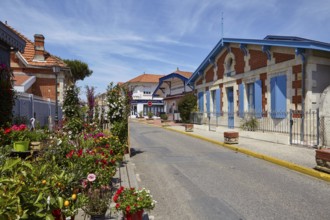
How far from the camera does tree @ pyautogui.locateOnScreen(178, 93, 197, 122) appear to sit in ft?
90.0

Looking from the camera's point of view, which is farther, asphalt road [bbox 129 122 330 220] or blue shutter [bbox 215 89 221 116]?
blue shutter [bbox 215 89 221 116]

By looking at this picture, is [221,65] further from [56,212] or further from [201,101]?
[56,212]

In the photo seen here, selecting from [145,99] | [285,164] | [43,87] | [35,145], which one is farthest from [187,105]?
[145,99]

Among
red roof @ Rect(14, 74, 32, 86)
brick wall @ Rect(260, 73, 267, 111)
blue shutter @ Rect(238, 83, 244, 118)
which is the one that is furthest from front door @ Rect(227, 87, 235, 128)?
red roof @ Rect(14, 74, 32, 86)

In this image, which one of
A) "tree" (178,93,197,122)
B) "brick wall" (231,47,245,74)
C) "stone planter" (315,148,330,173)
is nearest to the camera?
"stone planter" (315,148,330,173)

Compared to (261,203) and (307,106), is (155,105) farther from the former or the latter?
(261,203)

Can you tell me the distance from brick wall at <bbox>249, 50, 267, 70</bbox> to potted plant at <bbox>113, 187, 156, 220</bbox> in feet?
49.0

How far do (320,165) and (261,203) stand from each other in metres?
3.19

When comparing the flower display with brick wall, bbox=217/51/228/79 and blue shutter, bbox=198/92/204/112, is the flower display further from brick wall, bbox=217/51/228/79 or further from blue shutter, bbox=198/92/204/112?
blue shutter, bbox=198/92/204/112

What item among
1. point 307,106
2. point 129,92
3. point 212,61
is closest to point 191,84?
point 212,61

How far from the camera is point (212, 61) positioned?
77.8ft

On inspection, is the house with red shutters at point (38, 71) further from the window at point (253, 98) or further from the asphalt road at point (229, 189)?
the asphalt road at point (229, 189)

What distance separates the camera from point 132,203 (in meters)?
3.80

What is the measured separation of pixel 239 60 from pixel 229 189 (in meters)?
15.2
